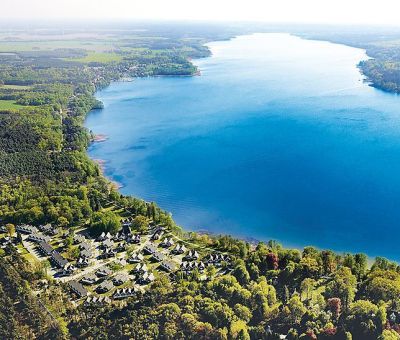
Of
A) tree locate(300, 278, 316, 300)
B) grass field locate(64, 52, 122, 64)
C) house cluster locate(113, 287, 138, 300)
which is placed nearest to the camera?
tree locate(300, 278, 316, 300)

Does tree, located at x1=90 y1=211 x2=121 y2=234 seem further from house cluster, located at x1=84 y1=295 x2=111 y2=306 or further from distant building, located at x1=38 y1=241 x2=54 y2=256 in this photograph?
house cluster, located at x1=84 y1=295 x2=111 y2=306

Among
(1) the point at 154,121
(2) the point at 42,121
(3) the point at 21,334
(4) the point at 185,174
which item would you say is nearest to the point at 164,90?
(1) the point at 154,121

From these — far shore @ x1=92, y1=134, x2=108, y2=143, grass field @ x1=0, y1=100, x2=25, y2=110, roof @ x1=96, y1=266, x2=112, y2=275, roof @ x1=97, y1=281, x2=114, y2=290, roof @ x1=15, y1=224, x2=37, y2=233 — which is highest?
grass field @ x1=0, y1=100, x2=25, y2=110

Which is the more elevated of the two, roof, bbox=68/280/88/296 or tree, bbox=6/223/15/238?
tree, bbox=6/223/15/238

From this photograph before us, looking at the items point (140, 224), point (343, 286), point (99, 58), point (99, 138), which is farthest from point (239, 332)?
point (99, 58)

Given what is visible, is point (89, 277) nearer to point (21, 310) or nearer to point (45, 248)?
point (21, 310)

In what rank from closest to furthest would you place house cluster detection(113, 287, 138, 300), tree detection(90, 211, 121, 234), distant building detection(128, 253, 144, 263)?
house cluster detection(113, 287, 138, 300)
distant building detection(128, 253, 144, 263)
tree detection(90, 211, 121, 234)

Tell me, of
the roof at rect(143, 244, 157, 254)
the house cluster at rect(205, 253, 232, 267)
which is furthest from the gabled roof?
the house cluster at rect(205, 253, 232, 267)
